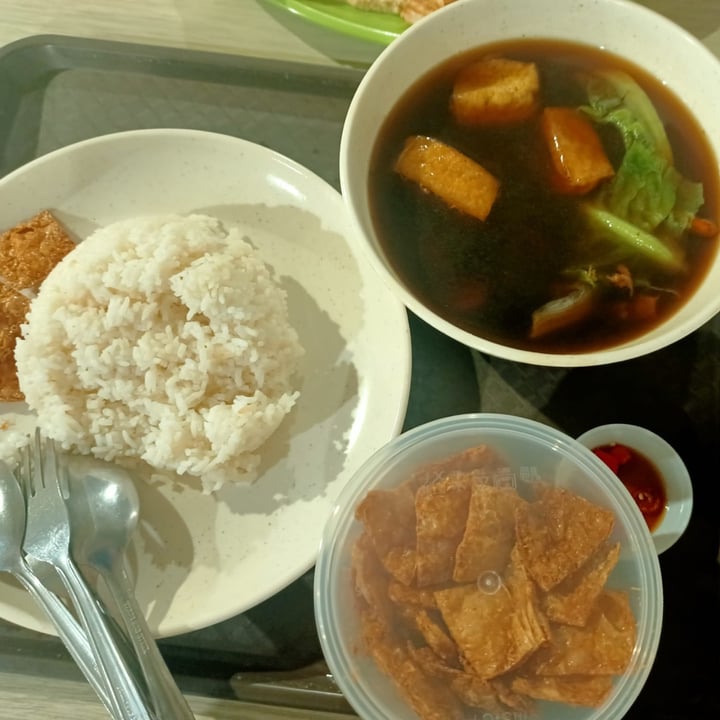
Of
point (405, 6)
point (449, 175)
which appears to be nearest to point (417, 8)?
point (405, 6)

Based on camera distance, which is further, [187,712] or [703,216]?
[703,216]

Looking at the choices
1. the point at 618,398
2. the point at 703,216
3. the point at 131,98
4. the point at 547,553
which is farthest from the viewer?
the point at 131,98

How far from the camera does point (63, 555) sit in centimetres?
116

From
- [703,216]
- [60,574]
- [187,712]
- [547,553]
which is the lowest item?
[187,712]

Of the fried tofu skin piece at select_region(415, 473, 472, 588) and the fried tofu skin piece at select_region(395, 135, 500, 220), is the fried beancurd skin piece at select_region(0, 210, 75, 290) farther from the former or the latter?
the fried tofu skin piece at select_region(415, 473, 472, 588)

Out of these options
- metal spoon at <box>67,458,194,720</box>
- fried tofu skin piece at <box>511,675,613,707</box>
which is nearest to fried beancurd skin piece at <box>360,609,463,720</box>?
fried tofu skin piece at <box>511,675,613,707</box>

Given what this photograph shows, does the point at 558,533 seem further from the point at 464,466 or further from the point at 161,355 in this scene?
the point at 161,355

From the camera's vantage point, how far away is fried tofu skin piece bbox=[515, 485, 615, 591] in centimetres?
107

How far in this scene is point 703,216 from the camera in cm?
125

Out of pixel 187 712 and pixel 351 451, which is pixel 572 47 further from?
pixel 187 712

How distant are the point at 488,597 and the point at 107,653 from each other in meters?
0.61

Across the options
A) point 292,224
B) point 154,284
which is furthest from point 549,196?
point 154,284

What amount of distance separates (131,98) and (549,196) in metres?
1.01

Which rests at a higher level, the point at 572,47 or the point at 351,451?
the point at 572,47
